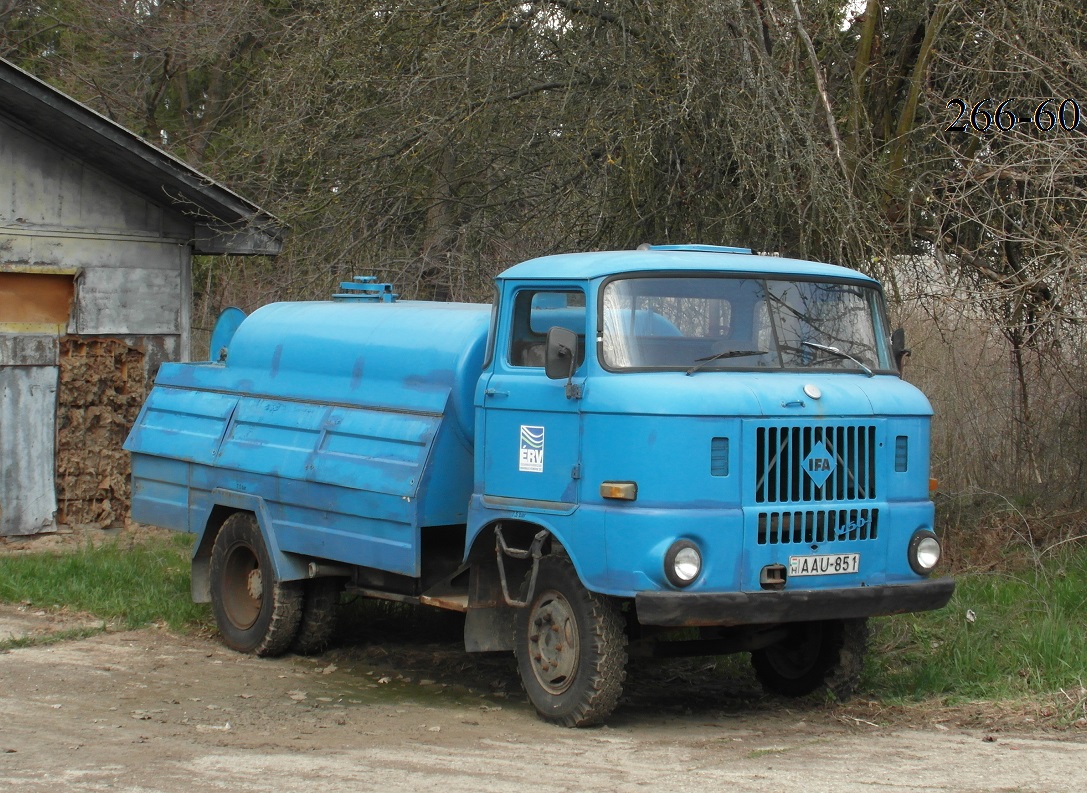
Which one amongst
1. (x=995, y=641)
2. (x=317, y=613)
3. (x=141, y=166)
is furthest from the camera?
(x=141, y=166)

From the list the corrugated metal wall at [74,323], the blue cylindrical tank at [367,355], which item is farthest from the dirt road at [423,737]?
the corrugated metal wall at [74,323]

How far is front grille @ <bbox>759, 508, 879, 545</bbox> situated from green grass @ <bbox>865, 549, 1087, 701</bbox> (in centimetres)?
128

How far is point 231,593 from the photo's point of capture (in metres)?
9.52

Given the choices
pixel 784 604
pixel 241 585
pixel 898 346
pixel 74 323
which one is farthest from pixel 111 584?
pixel 898 346

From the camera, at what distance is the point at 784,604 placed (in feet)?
21.7

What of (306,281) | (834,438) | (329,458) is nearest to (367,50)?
(306,281)

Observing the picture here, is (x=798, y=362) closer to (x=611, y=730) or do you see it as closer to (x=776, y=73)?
(x=611, y=730)

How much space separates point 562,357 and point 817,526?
5.00 feet

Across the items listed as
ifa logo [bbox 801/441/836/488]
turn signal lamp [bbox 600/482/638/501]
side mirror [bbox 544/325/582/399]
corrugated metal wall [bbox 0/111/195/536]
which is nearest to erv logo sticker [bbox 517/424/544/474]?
side mirror [bbox 544/325/582/399]

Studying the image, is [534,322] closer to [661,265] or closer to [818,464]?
[661,265]

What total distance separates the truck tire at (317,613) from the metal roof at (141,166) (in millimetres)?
4259

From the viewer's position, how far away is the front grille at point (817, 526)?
672cm

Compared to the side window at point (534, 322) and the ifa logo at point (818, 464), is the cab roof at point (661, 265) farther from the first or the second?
the ifa logo at point (818, 464)

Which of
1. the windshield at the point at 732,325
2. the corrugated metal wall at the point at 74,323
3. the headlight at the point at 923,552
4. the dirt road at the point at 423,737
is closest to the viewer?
the dirt road at the point at 423,737
